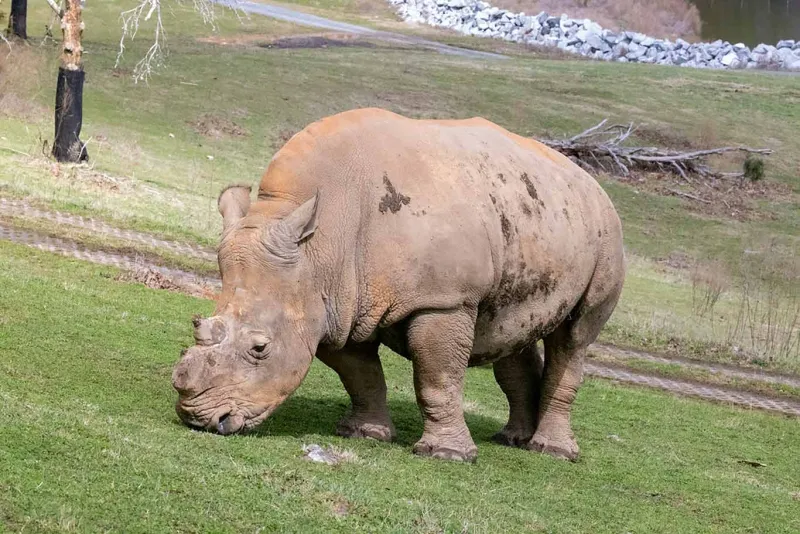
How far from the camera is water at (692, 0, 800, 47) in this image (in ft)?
248

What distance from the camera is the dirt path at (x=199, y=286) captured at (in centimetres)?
1622

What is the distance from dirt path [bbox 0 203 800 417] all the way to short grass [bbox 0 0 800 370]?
862mm

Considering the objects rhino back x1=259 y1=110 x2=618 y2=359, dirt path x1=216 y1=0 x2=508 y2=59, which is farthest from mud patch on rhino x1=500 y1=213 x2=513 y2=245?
dirt path x1=216 y1=0 x2=508 y2=59

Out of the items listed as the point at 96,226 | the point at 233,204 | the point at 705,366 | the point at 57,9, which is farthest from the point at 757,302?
the point at 233,204

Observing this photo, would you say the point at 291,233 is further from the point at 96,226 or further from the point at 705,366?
the point at 96,226

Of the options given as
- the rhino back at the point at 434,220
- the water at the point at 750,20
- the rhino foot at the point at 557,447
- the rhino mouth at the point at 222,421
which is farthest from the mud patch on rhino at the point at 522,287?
the water at the point at 750,20

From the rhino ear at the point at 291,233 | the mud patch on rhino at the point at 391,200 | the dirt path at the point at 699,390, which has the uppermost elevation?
the mud patch on rhino at the point at 391,200

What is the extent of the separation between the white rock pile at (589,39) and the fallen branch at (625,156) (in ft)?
81.8

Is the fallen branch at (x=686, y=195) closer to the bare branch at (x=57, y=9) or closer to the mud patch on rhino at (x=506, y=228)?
the bare branch at (x=57, y=9)

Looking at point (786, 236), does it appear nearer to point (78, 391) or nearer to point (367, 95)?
point (367, 95)

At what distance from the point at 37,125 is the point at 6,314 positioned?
18454mm

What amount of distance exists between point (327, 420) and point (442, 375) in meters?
1.48

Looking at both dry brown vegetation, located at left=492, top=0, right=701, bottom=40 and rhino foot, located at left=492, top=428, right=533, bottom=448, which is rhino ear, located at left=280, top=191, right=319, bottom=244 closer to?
rhino foot, located at left=492, top=428, right=533, bottom=448

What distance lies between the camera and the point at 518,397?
10805 millimetres
